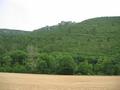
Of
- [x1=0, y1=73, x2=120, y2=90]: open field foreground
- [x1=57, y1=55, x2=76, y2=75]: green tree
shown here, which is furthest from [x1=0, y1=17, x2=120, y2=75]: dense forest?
[x1=0, y1=73, x2=120, y2=90]: open field foreground

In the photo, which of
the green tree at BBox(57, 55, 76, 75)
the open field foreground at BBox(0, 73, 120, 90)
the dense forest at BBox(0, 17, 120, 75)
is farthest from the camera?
the dense forest at BBox(0, 17, 120, 75)

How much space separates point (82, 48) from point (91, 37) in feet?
5.68

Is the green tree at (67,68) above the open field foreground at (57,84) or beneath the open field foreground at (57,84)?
beneath

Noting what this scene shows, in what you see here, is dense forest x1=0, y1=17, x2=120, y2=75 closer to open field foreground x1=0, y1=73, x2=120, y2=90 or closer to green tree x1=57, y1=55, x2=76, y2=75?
green tree x1=57, y1=55, x2=76, y2=75

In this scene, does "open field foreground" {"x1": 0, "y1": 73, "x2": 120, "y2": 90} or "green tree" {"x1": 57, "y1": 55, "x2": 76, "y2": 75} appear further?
"green tree" {"x1": 57, "y1": 55, "x2": 76, "y2": 75}

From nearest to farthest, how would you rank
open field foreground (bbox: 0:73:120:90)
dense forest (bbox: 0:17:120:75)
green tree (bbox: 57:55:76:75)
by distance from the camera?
1. open field foreground (bbox: 0:73:120:90)
2. green tree (bbox: 57:55:76:75)
3. dense forest (bbox: 0:17:120:75)

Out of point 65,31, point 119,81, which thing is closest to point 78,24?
point 65,31

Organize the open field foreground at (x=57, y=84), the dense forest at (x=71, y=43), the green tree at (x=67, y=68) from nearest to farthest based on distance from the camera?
the open field foreground at (x=57, y=84), the green tree at (x=67, y=68), the dense forest at (x=71, y=43)

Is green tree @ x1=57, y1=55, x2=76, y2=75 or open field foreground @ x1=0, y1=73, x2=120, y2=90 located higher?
open field foreground @ x1=0, y1=73, x2=120, y2=90

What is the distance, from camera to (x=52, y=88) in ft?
8.36

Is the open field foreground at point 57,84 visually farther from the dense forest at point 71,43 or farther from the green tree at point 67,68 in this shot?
the dense forest at point 71,43

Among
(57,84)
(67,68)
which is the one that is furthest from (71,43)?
(57,84)

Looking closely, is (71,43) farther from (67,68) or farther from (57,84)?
(57,84)

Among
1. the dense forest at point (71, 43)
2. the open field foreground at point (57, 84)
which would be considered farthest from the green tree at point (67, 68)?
the dense forest at point (71, 43)
